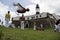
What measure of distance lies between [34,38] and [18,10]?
633cm

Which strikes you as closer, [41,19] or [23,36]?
[23,36]

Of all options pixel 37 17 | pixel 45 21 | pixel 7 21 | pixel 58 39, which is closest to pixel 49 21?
pixel 45 21

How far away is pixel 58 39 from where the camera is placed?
17922mm

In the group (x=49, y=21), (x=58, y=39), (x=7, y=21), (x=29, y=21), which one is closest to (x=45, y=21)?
(x=49, y=21)

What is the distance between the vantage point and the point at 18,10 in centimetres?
2283

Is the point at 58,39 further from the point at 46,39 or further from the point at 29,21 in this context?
the point at 29,21

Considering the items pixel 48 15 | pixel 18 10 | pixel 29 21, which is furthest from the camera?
pixel 29 21

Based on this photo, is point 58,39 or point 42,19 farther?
point 42,19

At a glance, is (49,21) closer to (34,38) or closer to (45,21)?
(45,21)

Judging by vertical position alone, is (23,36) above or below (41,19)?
above

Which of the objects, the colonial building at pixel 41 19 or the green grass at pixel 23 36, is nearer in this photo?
the green grass at pixel 23 36

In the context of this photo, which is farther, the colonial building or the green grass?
the colonial building

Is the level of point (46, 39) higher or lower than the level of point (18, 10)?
lower

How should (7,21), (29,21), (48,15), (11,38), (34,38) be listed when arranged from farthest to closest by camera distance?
1. (29,21)
2. (48,15)
3. (7,21)
4. (34,38)
5. (11,38)
